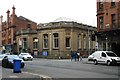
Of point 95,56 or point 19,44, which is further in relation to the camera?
point 19,44

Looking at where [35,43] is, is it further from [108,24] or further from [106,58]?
[106,58]

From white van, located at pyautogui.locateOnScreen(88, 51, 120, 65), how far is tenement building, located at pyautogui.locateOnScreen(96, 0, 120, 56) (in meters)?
5.44

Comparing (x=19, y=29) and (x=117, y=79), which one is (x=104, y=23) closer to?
(x=117, y=79)

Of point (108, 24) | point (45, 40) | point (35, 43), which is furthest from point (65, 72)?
point (35, 43)

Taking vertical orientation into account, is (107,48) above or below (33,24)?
below

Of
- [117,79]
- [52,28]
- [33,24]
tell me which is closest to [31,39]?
[52,28]

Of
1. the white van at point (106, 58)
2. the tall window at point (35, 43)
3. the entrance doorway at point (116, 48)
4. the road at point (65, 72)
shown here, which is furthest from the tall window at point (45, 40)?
the road at point (65, 72)

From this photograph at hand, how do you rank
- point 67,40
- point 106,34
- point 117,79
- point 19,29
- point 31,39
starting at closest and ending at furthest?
point 117,79
point 106,34
point 67,40
point 31,39
point 19,29

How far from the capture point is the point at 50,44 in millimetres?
67750

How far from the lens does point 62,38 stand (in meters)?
65.2

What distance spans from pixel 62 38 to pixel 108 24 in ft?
69.6

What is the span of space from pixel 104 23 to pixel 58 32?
69.9 ft

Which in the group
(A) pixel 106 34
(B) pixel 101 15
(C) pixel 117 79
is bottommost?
(C) pixel 117 79

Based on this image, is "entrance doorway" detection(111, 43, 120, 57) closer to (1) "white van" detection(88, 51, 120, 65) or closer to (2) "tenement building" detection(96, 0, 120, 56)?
(2) "tenement building" detection(96, 0, 120, 56)
